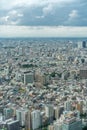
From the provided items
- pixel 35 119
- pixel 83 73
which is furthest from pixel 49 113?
pixel 83 73

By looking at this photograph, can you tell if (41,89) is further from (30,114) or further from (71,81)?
(30,114)

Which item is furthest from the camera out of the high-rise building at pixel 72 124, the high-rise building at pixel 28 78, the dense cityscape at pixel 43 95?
the high-rise building at pixel 28 78

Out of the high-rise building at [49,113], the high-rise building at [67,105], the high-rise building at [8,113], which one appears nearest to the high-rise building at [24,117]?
the high-rise building at [8,113]

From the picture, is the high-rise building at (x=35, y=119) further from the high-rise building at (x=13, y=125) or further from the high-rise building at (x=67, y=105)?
the high-rise building at (x=67, y=105)

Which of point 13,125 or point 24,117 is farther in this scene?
point 24,117

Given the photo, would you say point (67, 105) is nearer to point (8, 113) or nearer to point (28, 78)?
point (8, 113)

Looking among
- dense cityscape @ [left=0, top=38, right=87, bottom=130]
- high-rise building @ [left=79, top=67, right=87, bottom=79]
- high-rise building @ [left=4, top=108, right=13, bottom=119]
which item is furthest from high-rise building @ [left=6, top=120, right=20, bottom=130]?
high-rise building @ [left=79, top=67, right=87, bottom=79]

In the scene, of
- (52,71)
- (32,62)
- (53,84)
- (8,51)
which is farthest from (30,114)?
(8,51)

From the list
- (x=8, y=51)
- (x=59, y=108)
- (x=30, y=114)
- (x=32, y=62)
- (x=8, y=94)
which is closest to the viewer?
(x=30, y=114)
